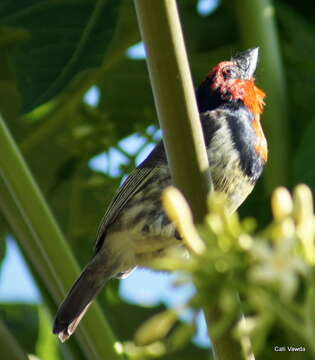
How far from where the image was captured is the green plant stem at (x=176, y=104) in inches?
68.6

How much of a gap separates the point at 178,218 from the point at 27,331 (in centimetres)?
269

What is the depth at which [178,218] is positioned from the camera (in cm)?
125

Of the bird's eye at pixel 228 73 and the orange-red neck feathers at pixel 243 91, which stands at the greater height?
the bird's eye at pixel 228 73

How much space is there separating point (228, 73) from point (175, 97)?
7.07ft

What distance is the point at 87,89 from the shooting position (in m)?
3.86

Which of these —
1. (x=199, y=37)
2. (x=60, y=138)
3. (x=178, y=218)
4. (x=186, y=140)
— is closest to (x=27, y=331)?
(x=60, y=138)

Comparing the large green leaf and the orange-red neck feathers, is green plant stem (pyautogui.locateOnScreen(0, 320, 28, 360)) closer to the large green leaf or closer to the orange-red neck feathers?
the large green leaf

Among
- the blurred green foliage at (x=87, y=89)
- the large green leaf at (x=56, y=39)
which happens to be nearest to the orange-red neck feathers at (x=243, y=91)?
the blurred green foliage at (x=87, y=89)

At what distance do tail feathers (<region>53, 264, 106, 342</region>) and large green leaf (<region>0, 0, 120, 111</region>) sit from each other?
0.70 m

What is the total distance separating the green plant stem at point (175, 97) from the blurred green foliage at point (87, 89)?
1.12 meters

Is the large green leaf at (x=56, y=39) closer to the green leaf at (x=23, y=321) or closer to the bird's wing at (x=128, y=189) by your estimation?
the bird's wing at (x=128, y=189)

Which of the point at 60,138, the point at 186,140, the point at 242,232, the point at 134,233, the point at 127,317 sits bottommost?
the point at 127,317

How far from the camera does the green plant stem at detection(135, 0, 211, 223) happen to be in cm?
174

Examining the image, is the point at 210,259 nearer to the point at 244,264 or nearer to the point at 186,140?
the point at 244,264
